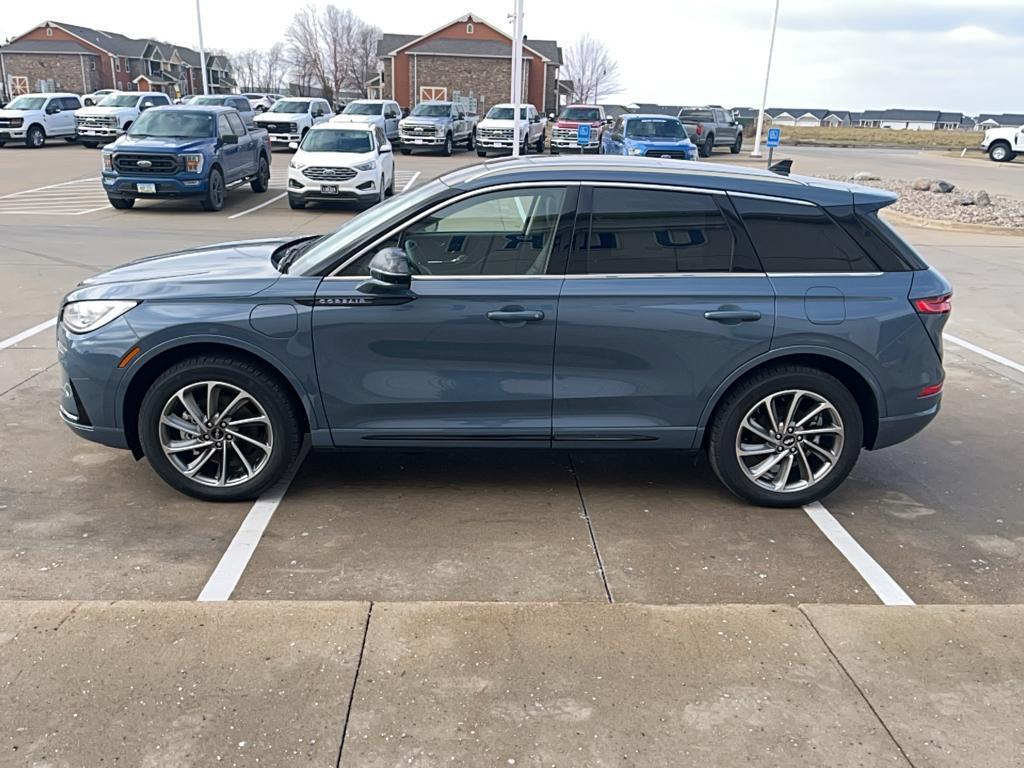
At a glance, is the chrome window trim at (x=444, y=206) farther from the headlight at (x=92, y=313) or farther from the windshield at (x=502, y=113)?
the windshield at (x=502, y=113)

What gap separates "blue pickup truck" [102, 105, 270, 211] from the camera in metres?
16.1

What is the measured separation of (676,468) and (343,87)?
3600 inches

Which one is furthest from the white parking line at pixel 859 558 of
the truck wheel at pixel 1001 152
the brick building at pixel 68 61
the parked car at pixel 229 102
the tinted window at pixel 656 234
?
the brick building at pixel 68 61

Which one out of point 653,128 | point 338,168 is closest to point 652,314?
point 338,168

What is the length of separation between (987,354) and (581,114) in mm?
26529

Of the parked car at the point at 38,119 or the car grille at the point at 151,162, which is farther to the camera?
the parked car at the point at 38,119

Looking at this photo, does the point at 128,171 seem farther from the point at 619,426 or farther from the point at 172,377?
the point at 619,426

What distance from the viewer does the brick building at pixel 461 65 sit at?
60.6 metres

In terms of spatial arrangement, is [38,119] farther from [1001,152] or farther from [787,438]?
[1001,152]

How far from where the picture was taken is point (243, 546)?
4152 mm

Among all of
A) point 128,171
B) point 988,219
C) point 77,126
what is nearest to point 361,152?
point 128,171

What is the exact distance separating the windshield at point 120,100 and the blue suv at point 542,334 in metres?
32.5

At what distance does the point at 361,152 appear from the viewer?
17.8 meters

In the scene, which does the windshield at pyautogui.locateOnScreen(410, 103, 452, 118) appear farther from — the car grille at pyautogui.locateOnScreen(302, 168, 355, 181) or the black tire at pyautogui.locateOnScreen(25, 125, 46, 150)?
the car grille at pyautogui.locateOnScreen(302, 168, 355, 181)
